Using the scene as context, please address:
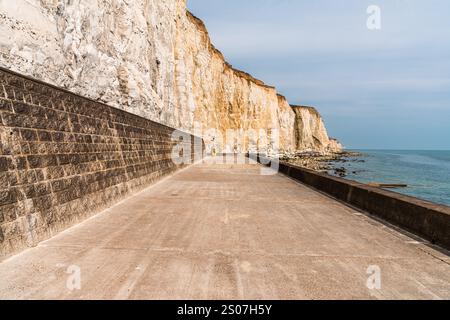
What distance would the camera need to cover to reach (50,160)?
187 inches

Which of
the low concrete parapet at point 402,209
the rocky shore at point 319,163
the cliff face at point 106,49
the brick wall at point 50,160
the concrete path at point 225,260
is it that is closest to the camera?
the concrete path at point 225,260

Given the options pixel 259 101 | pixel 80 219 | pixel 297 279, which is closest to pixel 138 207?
pixel 80 219

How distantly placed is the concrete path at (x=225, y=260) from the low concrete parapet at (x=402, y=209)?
1.05ft

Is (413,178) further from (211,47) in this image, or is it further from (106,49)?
(106,49)

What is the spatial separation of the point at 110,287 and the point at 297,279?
1.94 metres

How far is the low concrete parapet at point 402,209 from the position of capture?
4621 mm

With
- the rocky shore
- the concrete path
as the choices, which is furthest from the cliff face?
the rocky shore

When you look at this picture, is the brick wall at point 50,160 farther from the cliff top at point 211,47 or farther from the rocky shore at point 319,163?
the cliff top at point 211,47

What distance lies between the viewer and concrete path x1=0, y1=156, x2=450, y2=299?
3.01 meters

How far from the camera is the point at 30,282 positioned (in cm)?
310

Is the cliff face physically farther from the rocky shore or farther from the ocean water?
the ocean water

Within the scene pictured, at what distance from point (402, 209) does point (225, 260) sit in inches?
148

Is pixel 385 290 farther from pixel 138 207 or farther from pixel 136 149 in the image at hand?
pixel 136 149

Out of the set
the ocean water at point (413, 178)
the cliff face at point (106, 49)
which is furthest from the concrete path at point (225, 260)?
the ocean water at point (413, 178)
